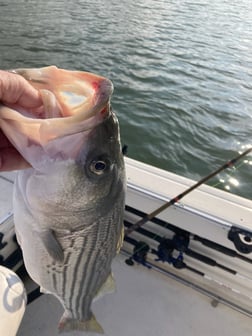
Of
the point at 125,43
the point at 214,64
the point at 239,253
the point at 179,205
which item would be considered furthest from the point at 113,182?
the point at 125,43

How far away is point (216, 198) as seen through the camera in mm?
2906

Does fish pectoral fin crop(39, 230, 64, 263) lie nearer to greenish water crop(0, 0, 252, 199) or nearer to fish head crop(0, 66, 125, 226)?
fish head crop(0, 66, 125, 226)

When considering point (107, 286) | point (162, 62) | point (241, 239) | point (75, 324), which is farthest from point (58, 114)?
point (162, 62)

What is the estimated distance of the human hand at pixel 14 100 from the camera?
4.11 feet

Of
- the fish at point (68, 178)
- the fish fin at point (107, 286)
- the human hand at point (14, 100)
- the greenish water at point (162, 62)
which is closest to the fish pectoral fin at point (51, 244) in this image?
the fish at point (68, 178)

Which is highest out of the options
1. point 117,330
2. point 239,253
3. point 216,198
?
point 216,198

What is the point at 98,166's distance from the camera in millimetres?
1398

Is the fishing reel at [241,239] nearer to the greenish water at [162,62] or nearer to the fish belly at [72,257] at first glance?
the fish belly at [72,257]

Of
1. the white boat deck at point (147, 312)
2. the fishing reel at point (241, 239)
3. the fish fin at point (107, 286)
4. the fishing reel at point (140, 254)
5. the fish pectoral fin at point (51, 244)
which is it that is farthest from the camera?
the fishing reel at point (140, 254)

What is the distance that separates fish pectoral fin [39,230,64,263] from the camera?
4.91 feet

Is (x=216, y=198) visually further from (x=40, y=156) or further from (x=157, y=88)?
(x=157, y=88)

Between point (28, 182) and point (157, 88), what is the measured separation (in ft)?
24.6

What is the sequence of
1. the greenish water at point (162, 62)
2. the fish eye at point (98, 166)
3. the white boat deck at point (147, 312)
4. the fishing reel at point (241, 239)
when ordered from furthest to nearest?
the greenish water at point (162, 62) → the white boat deck at point (147, 312) → the fishing reel at point (241, 239) → the fish eye at point (98, 166)

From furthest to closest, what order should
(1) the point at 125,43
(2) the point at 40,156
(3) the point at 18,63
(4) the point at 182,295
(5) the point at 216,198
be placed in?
(1) the point at 125,43
(3) the point at 18,63
(4) the point at 182,295
(5) the point at 216,198
(2) the point at 40,156
